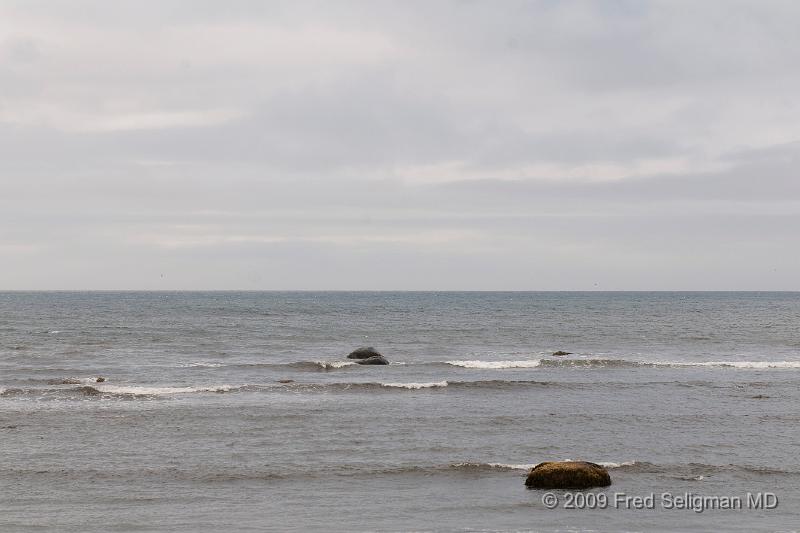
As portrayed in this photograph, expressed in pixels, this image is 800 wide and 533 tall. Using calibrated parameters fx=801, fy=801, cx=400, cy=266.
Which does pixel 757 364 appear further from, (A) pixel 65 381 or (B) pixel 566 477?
(A) pixel 65 381

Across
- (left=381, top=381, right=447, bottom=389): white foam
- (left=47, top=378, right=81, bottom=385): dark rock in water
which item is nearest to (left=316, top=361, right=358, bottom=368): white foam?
(left=381, top=381, right=447, bottom=389): white foam

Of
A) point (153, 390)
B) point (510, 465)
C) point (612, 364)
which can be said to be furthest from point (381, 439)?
point (612, 364)

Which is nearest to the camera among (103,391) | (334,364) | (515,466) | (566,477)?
(566,477)

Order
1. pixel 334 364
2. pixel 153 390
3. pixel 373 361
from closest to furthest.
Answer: pixel 153 390
pixel 334 364
pixel 373 361

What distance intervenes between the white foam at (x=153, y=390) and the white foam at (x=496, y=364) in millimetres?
18022

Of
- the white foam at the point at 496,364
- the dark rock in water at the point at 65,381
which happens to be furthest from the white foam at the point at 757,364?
the dark rock in water at the point at 65,381

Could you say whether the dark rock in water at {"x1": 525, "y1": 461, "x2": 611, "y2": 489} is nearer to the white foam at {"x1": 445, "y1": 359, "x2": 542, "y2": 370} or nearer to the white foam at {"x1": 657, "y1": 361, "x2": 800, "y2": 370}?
the white foam at {"x1": 445, "y1": 359, "x2": 542, "y2": 370}

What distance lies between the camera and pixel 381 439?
28422 millimetres

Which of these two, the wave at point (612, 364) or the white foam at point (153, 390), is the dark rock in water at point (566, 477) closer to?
the white foam at point (153, 390)

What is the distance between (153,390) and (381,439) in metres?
17.6

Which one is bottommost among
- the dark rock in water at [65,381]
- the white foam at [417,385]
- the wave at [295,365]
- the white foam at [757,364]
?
the dark rock in water at [65,381]

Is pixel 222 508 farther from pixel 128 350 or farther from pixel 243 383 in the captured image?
pixel 128 350

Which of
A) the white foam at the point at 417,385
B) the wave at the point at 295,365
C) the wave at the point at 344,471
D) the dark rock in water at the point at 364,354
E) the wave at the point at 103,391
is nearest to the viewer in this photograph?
the wave at the point at 344,471

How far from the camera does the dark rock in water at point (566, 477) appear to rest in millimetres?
21703
